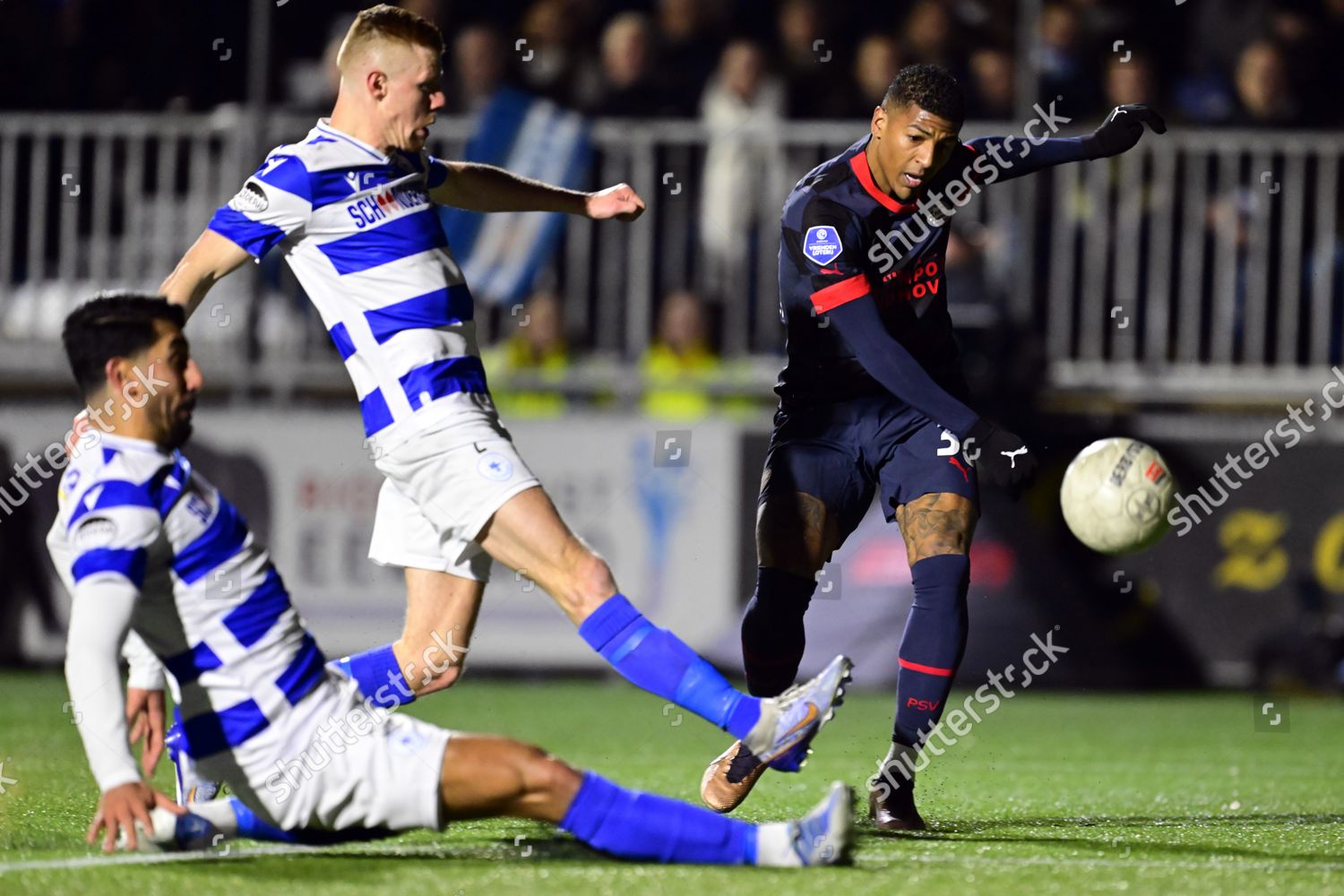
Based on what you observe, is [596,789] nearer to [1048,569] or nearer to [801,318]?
[801,318]

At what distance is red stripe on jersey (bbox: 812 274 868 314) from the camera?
5746 mm

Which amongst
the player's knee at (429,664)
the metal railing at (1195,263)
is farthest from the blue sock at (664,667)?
the metal railing at (1195,263)

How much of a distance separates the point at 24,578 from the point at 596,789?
7825 mm

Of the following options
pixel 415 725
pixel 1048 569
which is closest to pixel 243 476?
pixel 1048 569

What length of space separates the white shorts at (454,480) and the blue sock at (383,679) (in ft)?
1.25

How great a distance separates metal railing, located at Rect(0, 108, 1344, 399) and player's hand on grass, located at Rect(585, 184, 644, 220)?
5667 mm

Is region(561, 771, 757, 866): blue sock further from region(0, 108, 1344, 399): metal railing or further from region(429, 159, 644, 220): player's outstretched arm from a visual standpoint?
region(0, 108, 1344, 399): metal railing

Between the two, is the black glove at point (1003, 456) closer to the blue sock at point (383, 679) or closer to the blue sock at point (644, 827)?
the blue sock at point (644, 827)

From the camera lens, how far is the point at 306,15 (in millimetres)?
13148

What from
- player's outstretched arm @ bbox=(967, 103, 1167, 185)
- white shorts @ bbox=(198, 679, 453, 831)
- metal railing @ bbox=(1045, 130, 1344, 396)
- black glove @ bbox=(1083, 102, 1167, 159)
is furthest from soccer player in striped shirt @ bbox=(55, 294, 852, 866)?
metal railing @ bbox=(1045, 130, 1344, 396)

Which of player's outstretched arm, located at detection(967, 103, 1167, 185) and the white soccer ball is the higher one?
player's outstretched arm, located at detection(967, 103, 1167, 185)

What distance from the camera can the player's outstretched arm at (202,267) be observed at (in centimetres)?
493

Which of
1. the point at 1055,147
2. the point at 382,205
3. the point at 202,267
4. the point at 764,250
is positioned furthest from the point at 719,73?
the point at 202,267

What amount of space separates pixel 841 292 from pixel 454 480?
138 cm
